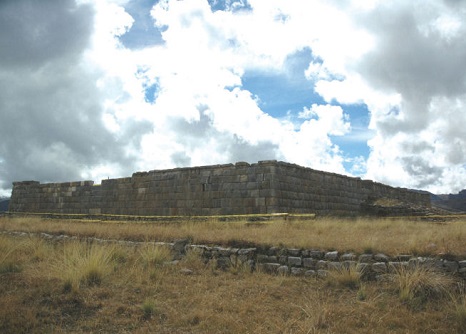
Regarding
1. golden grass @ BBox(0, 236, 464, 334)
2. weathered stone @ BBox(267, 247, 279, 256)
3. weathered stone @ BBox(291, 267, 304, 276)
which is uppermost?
weathered stone @ BBox(267, 247, 279, 256)

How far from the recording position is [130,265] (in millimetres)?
9438

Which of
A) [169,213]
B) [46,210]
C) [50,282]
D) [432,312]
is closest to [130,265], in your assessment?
[50,282]

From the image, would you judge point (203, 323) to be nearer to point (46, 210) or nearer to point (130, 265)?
point (130, 265)

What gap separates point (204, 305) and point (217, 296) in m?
0.56

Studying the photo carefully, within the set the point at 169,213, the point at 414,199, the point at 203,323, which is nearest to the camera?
the point at 203,323

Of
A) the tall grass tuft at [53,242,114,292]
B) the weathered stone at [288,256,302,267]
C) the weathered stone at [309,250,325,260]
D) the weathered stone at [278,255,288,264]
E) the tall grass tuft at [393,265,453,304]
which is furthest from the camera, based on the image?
the weathered stone at [278,255,288,264]

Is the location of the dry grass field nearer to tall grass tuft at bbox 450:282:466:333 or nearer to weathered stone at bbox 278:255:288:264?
tall grass tuft at bbox 450:282:466:333

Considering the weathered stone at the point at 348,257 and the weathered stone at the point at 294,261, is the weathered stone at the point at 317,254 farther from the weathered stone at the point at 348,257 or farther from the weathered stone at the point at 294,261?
the weathered stone at the point at 348,257

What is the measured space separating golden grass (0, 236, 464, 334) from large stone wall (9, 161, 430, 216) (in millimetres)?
9041

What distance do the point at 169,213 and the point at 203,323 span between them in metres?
15.1

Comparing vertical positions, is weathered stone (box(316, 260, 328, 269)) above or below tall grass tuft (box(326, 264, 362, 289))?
above

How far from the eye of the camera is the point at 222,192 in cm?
1894

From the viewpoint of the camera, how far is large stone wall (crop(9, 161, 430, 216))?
58.3ft

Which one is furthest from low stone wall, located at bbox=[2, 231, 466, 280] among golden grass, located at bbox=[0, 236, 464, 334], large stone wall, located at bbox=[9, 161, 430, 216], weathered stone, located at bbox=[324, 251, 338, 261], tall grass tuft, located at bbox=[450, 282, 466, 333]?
large stone wall, located at bbox=[9, 161, 430, 216]
